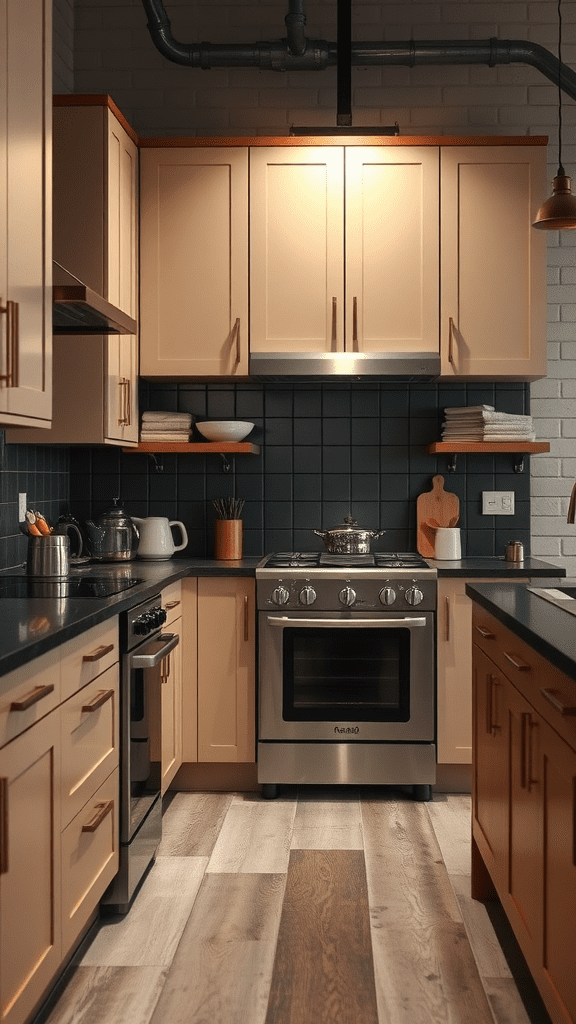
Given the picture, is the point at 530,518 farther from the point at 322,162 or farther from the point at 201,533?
the point at 322,162

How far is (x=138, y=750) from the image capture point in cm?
287

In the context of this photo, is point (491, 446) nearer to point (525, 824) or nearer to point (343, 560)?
point (343, 560)

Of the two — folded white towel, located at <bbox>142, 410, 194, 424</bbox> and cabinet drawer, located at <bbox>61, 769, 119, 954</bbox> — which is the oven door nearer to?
folded white towel, located at <bbox>142, 410, 194, 424</bbox>

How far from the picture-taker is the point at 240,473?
4426mm

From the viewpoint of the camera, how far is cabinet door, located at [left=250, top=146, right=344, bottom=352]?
4039 millimetres

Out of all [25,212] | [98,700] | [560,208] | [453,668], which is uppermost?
[560,208]

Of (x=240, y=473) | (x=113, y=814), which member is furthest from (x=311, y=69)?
(x=113, y=814)

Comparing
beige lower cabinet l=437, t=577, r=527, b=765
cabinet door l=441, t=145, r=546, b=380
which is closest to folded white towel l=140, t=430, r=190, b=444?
cabinet door l=441, t=145, r=546, b=380

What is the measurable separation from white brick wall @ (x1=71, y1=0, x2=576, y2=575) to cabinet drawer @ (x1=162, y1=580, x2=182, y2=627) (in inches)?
66.6

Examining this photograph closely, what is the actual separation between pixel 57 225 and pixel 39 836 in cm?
236

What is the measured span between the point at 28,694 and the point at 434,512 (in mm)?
2728

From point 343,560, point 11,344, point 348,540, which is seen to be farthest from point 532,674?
point 348,540

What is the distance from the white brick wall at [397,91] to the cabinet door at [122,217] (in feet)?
1.98

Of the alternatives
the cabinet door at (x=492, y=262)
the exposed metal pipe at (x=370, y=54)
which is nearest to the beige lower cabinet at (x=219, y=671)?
the cabinet door at (x=492, y=262)
